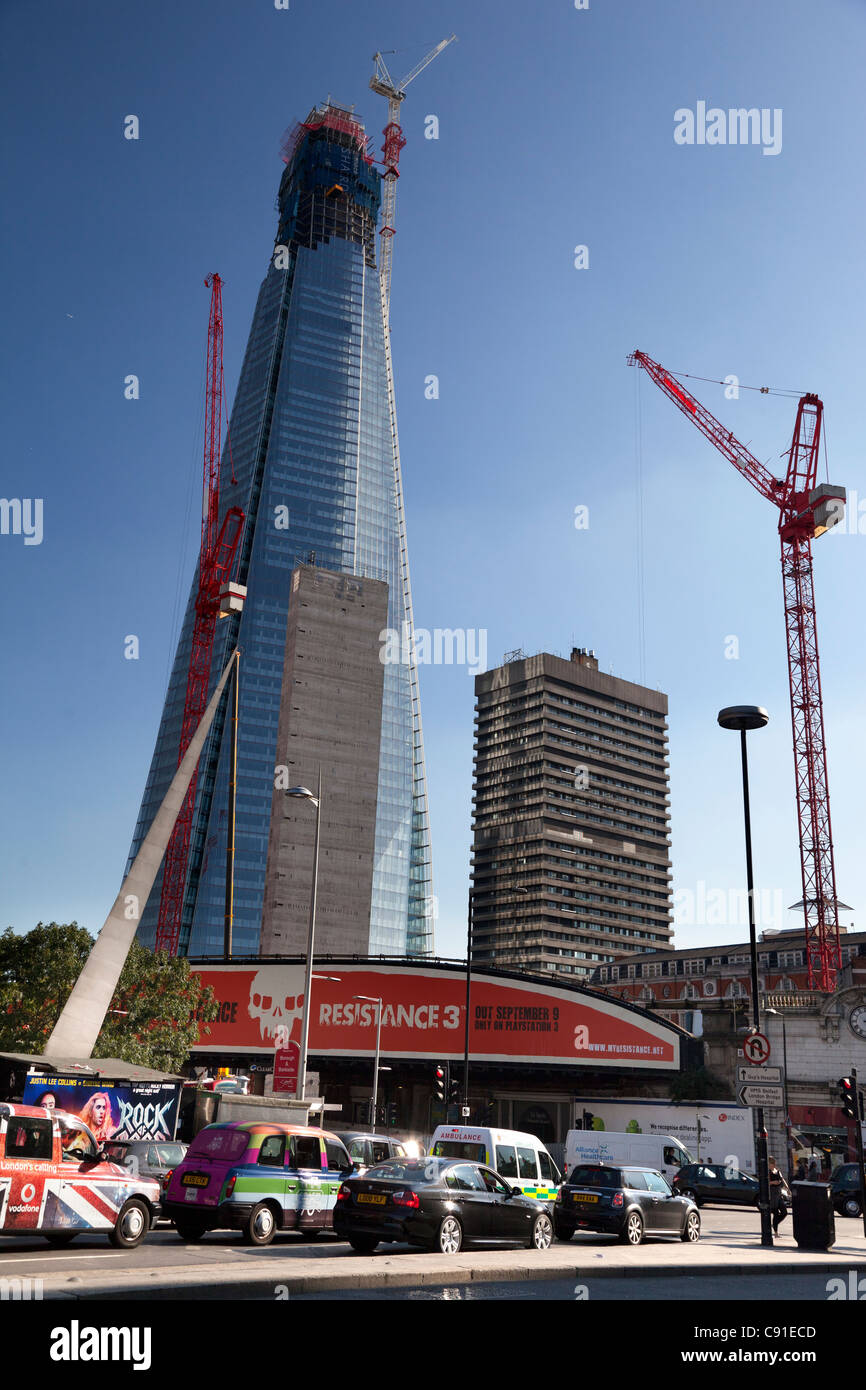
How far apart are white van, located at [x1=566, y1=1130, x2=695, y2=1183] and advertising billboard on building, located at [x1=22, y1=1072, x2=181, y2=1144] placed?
16334 millimetres

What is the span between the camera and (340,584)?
168625 millimetres

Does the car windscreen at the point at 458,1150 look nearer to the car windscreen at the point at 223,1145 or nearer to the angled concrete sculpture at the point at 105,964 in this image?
the car windscreen at the point at 223,1145

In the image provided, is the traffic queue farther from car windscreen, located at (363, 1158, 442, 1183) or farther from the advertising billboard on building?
the advertising billboard on building

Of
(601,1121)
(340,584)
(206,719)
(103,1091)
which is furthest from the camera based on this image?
(340,584)

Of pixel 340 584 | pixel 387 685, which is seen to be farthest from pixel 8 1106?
pixel 387 685

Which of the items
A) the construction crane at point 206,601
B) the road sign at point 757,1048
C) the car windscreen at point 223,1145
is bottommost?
the car windscreen at point 223,1145

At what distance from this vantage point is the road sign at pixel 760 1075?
2295cm

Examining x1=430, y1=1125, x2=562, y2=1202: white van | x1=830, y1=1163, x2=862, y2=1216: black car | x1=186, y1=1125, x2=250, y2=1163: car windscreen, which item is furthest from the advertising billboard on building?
x1=830, y1=1163, x2=862, y2=1216: black car

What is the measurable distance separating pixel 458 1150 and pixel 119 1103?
14.5 metres

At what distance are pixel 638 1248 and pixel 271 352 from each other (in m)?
183

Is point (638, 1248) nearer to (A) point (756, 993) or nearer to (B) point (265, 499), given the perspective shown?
(A) point (756, 993)

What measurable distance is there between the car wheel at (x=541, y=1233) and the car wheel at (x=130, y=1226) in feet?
22.5

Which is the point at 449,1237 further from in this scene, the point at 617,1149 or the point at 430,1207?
the point at 617,1149

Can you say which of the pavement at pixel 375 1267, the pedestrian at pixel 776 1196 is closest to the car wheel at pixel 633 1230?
the pavement at pixel 375 1267
